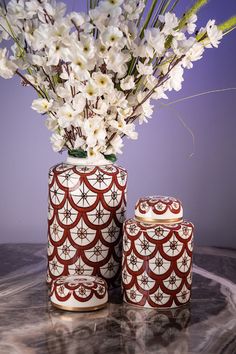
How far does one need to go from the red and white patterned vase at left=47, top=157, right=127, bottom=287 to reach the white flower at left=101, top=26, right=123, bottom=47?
9.8 inches

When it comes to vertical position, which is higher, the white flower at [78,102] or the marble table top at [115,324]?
the white flower at [78,102]

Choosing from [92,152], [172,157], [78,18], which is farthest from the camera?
[172,157]

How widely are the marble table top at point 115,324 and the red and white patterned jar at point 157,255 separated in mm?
29

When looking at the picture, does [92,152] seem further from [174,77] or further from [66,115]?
[174,77]

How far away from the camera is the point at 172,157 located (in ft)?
6.69

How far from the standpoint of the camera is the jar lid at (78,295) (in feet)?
4.30

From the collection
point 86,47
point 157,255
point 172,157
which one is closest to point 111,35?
Result: point 86,47

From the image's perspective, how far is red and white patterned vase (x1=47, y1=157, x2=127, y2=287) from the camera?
1.38 metres

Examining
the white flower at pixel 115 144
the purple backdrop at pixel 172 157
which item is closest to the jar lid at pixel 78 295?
the white flower at pixel 115 144

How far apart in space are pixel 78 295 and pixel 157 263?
15 cm

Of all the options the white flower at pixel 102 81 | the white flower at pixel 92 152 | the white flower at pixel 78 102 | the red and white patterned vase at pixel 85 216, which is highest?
the white flower at pixel 102 81

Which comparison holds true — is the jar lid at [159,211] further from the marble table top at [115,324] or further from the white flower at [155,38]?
the white flower at [155,38]

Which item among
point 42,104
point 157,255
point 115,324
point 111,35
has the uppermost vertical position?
point 111,35

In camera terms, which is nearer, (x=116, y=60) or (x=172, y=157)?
(x=116, y=60)
